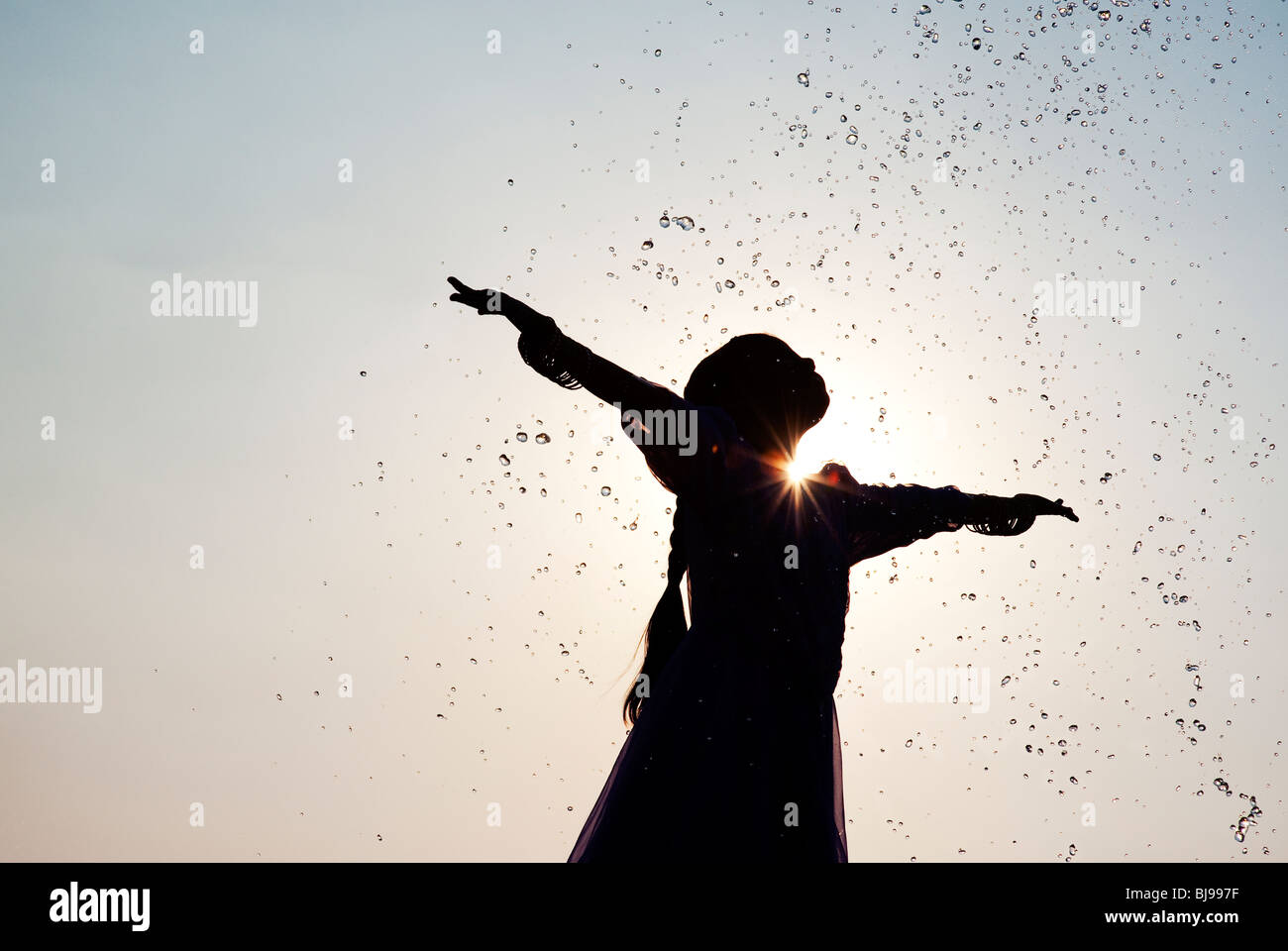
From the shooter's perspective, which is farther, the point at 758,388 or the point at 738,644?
the point at 758,388

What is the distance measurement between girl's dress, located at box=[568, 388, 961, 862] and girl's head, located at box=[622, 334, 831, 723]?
18 centimetres

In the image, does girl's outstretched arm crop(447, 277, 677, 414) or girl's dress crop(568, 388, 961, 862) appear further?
girl's dress crop(568, 388, 961, 862)

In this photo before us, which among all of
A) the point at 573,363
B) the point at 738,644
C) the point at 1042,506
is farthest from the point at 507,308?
the point at 1042,506

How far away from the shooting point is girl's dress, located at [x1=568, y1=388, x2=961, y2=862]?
14.1 feet

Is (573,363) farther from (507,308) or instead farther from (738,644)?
(738,644)

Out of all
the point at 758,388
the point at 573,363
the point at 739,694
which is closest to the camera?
the point at 573,363

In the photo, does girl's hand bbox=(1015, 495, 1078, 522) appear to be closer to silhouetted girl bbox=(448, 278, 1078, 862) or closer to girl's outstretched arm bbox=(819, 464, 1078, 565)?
girl's outstretched arm bbox=(819, 464, 1078, 565)

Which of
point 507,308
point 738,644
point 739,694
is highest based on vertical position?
point 507,308

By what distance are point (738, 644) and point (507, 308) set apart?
1442 mm

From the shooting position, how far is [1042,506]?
5.45 meters

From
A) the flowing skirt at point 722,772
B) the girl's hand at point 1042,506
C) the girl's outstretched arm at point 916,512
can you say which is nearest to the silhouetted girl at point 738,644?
the flowing skirt at point 722,772

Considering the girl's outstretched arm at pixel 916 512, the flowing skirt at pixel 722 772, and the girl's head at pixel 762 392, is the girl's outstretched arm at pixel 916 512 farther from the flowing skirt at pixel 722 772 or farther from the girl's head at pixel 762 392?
the flowing skirt at pixel 722 772

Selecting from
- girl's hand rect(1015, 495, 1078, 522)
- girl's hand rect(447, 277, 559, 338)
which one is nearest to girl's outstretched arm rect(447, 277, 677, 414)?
girl's hand rect(447, 277, 559, 338)
